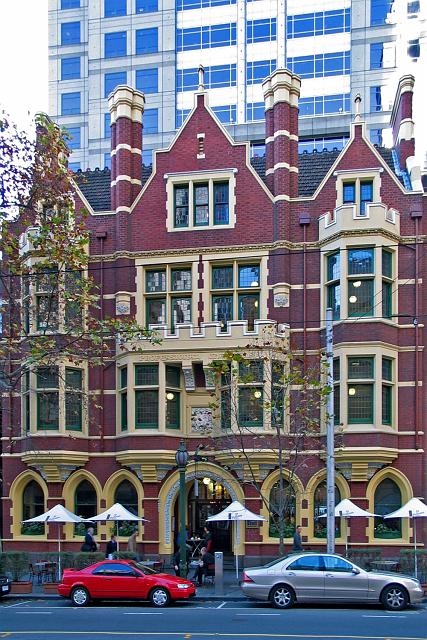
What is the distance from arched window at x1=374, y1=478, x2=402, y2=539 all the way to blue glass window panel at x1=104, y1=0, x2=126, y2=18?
5250 centimetres

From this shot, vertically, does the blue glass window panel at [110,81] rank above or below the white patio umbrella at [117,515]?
above

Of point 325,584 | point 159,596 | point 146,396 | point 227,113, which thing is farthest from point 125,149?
point 227,113

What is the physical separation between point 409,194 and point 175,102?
1628 inches

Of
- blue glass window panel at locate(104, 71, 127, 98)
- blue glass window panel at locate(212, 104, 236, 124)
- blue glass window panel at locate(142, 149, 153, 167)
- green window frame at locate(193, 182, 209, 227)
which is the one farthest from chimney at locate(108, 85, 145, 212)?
blue glass window panel at locate(104, 71, 127, 98)

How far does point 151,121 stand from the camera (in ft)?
225

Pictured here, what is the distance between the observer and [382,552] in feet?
91.6

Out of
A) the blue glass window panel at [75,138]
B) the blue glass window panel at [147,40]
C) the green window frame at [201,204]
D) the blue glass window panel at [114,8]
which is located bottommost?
the green window frame at [201,204]

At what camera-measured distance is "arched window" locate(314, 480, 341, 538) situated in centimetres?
2894

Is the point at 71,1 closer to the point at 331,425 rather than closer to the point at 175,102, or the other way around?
the point at 175,102

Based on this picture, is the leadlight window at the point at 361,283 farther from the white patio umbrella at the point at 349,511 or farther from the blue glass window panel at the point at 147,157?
the blue glass window panel at the point at 147,157

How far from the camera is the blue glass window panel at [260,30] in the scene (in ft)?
216

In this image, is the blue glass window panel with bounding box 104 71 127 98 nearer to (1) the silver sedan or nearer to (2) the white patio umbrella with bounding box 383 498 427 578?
(2) the white patio umbrella with bounding box 383 498 427 578

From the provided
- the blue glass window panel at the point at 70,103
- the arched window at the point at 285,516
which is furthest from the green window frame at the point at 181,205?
the blue glass window panel at the point at 70,103

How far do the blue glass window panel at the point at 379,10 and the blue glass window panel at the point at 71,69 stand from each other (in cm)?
2441
